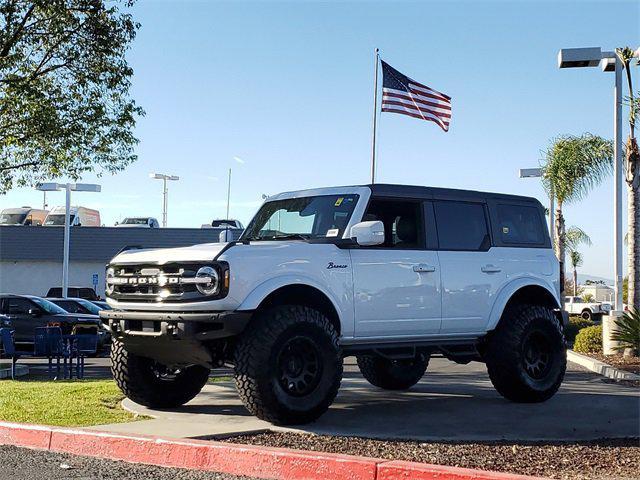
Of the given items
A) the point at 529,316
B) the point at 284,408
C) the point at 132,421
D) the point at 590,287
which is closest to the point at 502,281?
the point at 529,316

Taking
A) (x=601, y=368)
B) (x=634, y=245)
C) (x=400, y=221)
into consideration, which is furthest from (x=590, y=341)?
(x=400, y=221)

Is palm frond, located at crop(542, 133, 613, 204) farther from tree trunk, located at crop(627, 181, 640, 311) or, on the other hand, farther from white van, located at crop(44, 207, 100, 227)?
white van, located at crop(44, 207, 100, 227)

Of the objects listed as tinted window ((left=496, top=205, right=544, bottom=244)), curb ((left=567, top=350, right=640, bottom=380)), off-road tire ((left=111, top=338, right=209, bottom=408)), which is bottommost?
curb ((left=567, top=350, right=640, bottom=380))

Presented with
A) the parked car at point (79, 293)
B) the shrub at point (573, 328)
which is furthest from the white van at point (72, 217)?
the shrub at point (573, 328)

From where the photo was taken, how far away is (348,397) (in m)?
11.1

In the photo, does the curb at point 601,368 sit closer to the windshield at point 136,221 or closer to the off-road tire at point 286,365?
the off-road tire at point 286,365

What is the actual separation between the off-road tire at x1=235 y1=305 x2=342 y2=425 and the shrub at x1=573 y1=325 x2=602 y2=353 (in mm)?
11554

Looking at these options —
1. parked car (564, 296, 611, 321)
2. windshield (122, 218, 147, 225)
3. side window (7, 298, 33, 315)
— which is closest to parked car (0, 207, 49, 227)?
windshield (122, 218, 147, 225)

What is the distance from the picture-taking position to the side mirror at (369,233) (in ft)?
28.6

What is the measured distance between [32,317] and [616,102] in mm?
14887

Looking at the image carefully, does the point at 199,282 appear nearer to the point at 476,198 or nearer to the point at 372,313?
the point at 372,313

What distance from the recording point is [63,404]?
1001 centimetres

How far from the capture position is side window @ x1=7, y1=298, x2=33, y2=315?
2308cm

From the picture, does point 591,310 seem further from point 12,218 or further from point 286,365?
point 286,365
